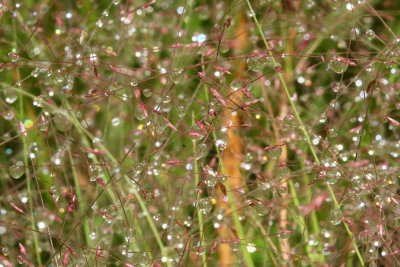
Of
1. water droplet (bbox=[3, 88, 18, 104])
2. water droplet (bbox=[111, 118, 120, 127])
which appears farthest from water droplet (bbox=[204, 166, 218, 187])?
water droplet (bbox=[3, 88, 18, 104])

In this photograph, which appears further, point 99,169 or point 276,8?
point 276,8

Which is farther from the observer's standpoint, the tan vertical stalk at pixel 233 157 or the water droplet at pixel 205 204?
the tan vertical stalk at pixel 233 157

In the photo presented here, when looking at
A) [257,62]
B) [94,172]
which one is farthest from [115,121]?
[257,62]

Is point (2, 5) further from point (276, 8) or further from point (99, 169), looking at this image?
point (276, 8)

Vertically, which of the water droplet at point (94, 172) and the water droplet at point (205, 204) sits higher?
the water droplet at point (94, 172)

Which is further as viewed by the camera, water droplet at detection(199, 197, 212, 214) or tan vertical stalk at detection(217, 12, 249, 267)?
tan vertical stalk at detection(217, 12, 249, 267)

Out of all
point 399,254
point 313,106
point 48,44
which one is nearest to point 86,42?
point 48,44

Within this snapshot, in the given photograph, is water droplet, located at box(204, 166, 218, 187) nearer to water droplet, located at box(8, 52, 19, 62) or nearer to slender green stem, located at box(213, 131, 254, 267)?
slender green stem, located at box(213, 131, 254, 267)

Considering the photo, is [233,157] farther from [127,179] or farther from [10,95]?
[10,95]

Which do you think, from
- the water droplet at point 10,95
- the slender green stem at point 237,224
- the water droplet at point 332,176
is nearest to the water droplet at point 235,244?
the slender green stem at point 237,224

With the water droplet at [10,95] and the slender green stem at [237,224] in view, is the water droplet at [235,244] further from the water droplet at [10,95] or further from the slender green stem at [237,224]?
the water droplet at [10,95]

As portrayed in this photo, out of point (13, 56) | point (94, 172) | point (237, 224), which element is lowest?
point (237, 224)
